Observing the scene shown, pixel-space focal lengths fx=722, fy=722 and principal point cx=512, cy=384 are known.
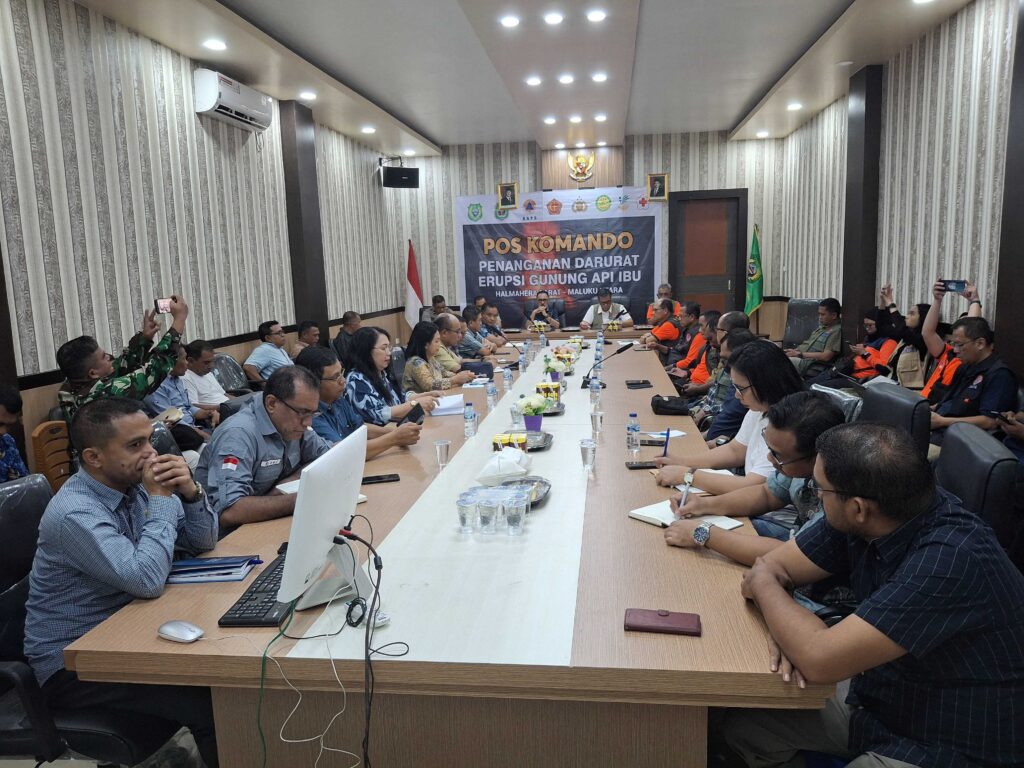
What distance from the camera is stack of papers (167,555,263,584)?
5.78 ft

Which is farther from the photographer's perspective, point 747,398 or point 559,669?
point 747,398

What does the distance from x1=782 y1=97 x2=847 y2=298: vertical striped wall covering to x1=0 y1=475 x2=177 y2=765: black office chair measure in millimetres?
7473

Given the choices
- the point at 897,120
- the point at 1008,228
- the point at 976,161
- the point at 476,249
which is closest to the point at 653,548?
the point at 1008,228

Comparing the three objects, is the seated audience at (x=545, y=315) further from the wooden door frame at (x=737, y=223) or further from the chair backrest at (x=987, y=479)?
the chair backrest at (x=987, y=479)

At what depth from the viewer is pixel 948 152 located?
5285 mm

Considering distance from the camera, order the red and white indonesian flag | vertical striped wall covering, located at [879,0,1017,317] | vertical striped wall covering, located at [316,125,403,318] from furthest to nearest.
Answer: the red and white indonesian flag, vertical striped wall covering, located at [316,125,403,318], vertical striped wall covering, located at [879,0,1017,317]

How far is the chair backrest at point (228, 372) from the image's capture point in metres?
5.63

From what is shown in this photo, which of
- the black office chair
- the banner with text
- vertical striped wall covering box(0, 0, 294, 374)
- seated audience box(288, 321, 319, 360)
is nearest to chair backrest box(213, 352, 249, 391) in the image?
vertical striped wall covering box(0, 0, 294, 374)

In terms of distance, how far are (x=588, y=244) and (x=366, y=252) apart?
10.0ft

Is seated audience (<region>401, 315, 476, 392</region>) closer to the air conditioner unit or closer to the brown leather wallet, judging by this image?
the air conditioner unit

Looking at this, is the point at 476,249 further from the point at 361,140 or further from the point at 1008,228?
the point at 1008,228

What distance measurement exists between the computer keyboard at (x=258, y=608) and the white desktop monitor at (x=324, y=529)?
62 mm

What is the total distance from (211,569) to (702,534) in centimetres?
124

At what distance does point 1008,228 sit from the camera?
13.8ft
